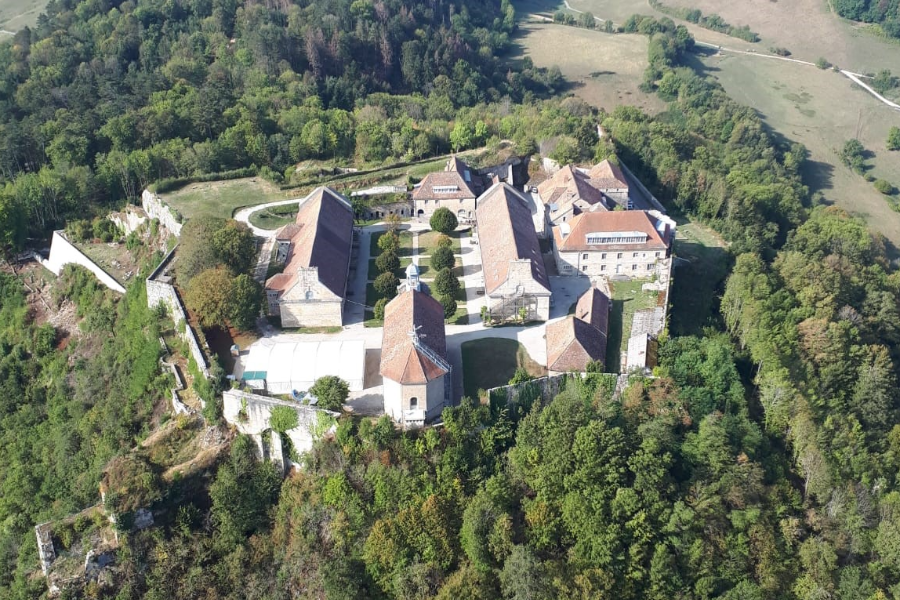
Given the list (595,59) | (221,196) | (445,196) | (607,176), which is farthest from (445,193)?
(595,59)

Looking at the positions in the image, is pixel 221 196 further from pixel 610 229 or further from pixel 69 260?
pixel 610 229


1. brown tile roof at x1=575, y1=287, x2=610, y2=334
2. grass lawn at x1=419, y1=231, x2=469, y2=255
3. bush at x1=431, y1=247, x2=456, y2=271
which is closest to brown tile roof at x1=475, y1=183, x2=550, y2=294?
grass lawn at x1=419, y1=231, x2=469, y2=255

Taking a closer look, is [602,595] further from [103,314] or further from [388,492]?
[103,314]

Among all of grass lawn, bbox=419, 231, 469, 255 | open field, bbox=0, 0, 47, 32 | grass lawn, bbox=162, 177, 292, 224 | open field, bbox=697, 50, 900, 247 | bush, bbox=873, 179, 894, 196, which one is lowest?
bush, bbox=873, 179, 894, 196

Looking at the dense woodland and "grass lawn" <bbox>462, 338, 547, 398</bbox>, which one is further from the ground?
"grass lawn" <bbox>462, 338, 547, 398</bbox>

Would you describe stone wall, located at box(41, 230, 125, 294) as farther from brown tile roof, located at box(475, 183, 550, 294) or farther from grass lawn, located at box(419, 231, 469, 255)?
brown tile roof, located at box(475, 183, 550, 294)

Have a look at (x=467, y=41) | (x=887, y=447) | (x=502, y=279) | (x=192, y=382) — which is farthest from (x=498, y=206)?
A: (x=467, y=41)

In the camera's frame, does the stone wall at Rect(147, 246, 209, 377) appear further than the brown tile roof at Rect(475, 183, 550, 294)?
No
